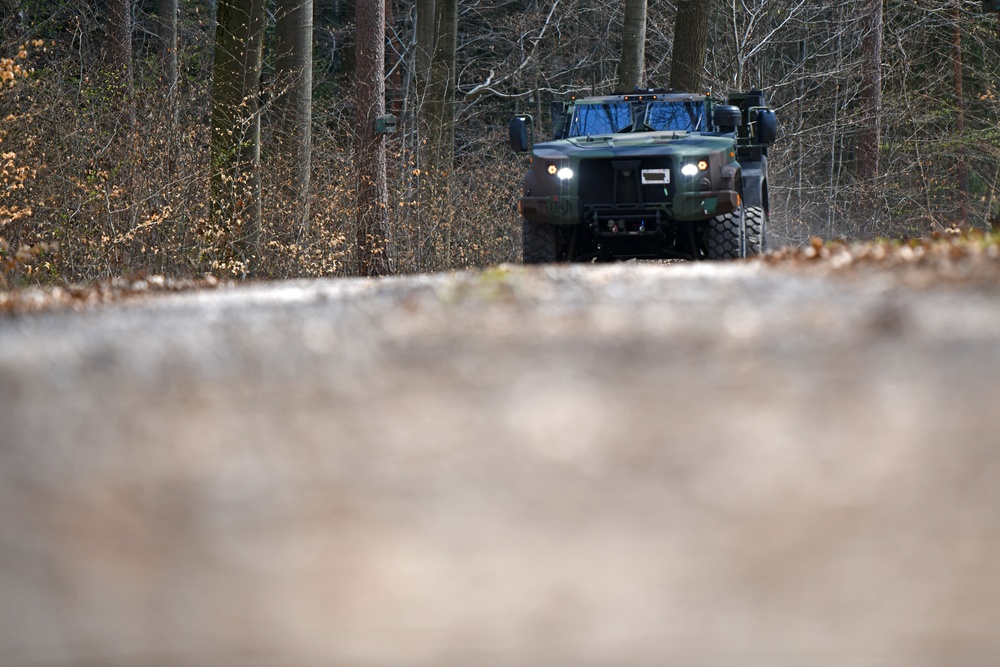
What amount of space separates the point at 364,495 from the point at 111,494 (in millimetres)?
606

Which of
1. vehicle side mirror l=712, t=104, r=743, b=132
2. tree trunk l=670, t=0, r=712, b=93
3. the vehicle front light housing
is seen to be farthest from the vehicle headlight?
tree trunk l=670, t=0, r=712, b=93

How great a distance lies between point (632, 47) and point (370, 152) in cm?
651

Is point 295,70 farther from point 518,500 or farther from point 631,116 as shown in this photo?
point 518,500

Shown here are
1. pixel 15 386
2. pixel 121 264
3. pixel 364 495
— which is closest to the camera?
pixel 364 495

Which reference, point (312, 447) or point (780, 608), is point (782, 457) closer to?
point (780, 608)

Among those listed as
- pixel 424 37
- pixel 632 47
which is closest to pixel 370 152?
pixel 632 47

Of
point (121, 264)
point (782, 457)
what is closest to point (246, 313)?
point (782, 457)

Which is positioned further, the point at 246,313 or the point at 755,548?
the point at 246,313

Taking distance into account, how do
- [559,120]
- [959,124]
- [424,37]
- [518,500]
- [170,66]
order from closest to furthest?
[518,500] < [559,120] < [170,66] < [424,37] < [959,124]

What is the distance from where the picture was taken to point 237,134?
13.3 meters

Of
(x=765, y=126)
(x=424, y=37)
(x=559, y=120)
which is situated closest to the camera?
(x=765, y=126)

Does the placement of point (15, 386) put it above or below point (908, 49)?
below

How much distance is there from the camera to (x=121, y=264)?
1124 centimetres

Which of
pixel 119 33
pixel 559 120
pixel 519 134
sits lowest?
pixel 519 134
